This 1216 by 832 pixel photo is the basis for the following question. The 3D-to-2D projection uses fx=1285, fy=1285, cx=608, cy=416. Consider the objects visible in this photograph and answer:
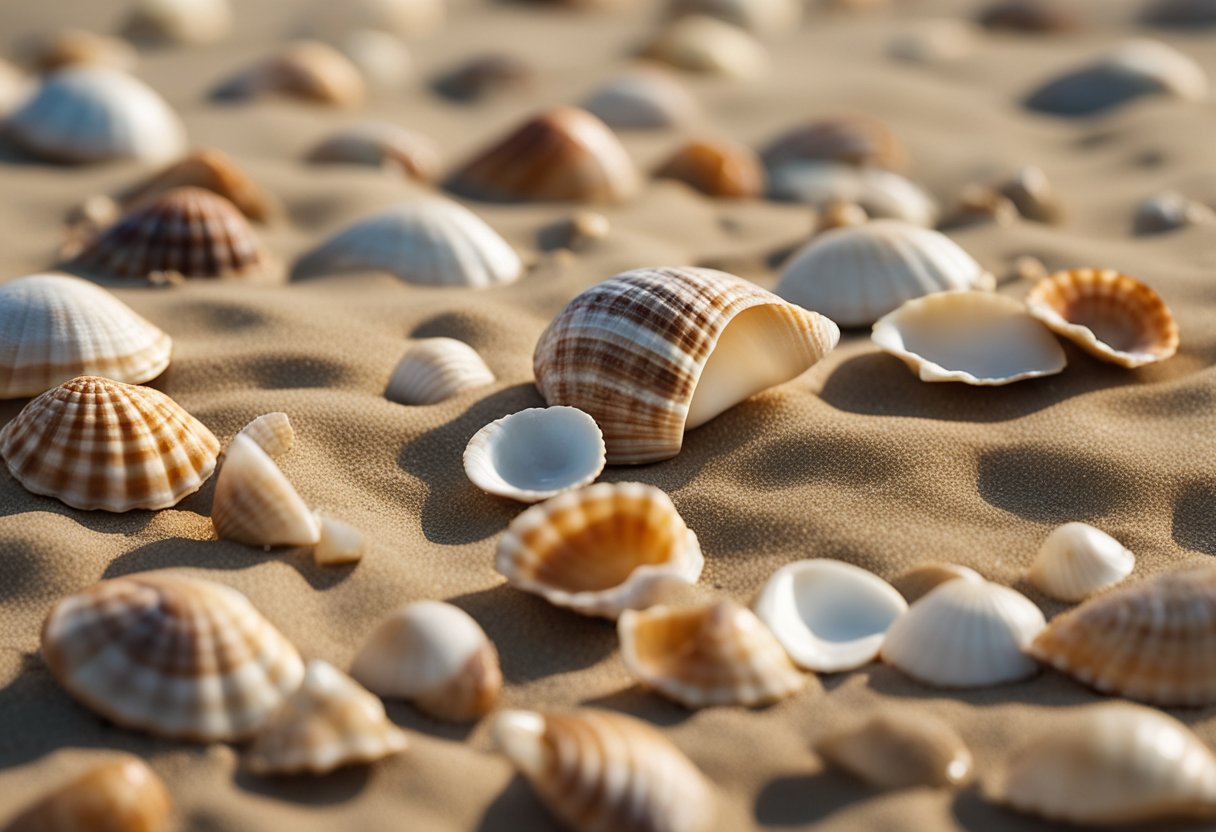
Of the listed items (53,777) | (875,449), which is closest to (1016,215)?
(875,449)

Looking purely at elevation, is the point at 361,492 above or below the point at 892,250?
below

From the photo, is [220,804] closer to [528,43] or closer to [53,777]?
[53,777]

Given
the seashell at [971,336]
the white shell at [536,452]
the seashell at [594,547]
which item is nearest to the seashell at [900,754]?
the seashell at [594,547]

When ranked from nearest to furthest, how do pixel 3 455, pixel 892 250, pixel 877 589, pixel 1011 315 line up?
1. pixel 877 589
2. pixel 3 455
3. pixel 1011 315
4. pixel 892 250

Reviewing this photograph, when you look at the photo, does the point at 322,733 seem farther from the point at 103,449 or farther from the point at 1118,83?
the point at 1118,83

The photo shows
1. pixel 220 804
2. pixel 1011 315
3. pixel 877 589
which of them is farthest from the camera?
pixel 1011 315

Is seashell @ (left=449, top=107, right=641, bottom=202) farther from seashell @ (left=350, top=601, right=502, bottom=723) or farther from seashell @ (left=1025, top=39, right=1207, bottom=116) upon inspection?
seashell @ (left=350, top=601, right=502, bottom=723)

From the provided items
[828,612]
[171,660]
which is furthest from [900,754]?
[171,660]

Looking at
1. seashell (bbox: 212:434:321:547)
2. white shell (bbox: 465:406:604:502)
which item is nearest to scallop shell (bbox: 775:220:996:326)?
white shell (bbox: 465:406:604:502)
